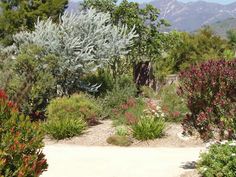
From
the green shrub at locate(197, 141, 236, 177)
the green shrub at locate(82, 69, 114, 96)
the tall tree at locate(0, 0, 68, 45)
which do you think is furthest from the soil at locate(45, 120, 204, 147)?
the tall tree at locate(0, 0, 68, 45)

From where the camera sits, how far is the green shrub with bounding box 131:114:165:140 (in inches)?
483

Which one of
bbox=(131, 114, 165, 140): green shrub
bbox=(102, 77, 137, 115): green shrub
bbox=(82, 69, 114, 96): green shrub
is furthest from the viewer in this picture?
bbox=(82, 69, 114, 96): green shrub

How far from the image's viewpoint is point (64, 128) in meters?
12.8

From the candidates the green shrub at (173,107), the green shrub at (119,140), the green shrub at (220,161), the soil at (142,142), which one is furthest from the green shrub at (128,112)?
the green shrub at (220,161)

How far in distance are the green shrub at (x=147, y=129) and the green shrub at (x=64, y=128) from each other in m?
1.52

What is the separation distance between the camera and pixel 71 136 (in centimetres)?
1294

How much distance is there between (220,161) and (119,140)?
14.6ft

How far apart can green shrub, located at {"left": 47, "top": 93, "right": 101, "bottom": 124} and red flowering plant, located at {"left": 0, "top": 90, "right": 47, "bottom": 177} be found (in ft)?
24.6

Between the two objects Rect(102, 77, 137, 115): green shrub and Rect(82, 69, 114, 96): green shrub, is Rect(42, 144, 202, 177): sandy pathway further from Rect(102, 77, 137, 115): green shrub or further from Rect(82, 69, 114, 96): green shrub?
Rect(82, 69, 114, 96): green shrub

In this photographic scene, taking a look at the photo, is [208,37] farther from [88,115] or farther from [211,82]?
[211,82]

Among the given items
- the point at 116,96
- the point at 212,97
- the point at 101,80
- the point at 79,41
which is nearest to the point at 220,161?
the point at 212,97

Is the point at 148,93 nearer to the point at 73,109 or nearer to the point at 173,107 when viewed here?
the point at 173,107

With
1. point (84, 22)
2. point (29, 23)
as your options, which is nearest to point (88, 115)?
point (84, 22)

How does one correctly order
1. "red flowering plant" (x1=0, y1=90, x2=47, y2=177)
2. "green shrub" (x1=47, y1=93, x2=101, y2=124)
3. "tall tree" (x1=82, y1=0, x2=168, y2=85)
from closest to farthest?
"red flowering plant" (x1=0, y1=90, x2=47, y2=177) → "green shrub" (x1=47, y1=93, x2=101, y2=124) → "tall tree" (x1=82, y1=0, x2=168, y2=85)
